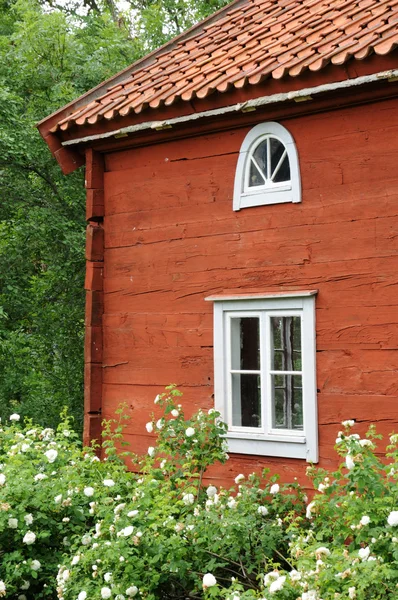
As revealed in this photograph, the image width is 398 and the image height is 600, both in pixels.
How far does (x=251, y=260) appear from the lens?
770cm

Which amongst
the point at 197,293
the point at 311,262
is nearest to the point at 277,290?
the point at 311,262

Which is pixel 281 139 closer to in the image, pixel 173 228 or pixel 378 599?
pixel 173 228

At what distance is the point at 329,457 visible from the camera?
7.08 m

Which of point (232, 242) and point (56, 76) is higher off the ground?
point (56, 76)

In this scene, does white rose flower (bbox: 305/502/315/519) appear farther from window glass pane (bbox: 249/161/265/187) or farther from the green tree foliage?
the green tree foliage

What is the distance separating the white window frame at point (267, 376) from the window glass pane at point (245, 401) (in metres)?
0.06

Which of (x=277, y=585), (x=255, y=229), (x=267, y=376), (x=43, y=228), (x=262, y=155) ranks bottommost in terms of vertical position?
(x=277, y=585)

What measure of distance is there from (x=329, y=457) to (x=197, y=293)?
1.93 m

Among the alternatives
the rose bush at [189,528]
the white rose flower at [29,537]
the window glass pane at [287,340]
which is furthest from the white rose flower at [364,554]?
the window glass pane at [287,340]

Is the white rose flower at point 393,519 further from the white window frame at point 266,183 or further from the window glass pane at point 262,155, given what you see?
the window glass pane at point 262,155

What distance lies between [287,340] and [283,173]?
141cm

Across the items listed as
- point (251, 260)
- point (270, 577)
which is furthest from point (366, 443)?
point (251, 260)

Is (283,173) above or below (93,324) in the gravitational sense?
above

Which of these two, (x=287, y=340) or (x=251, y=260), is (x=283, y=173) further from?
(x=287, y=340)
